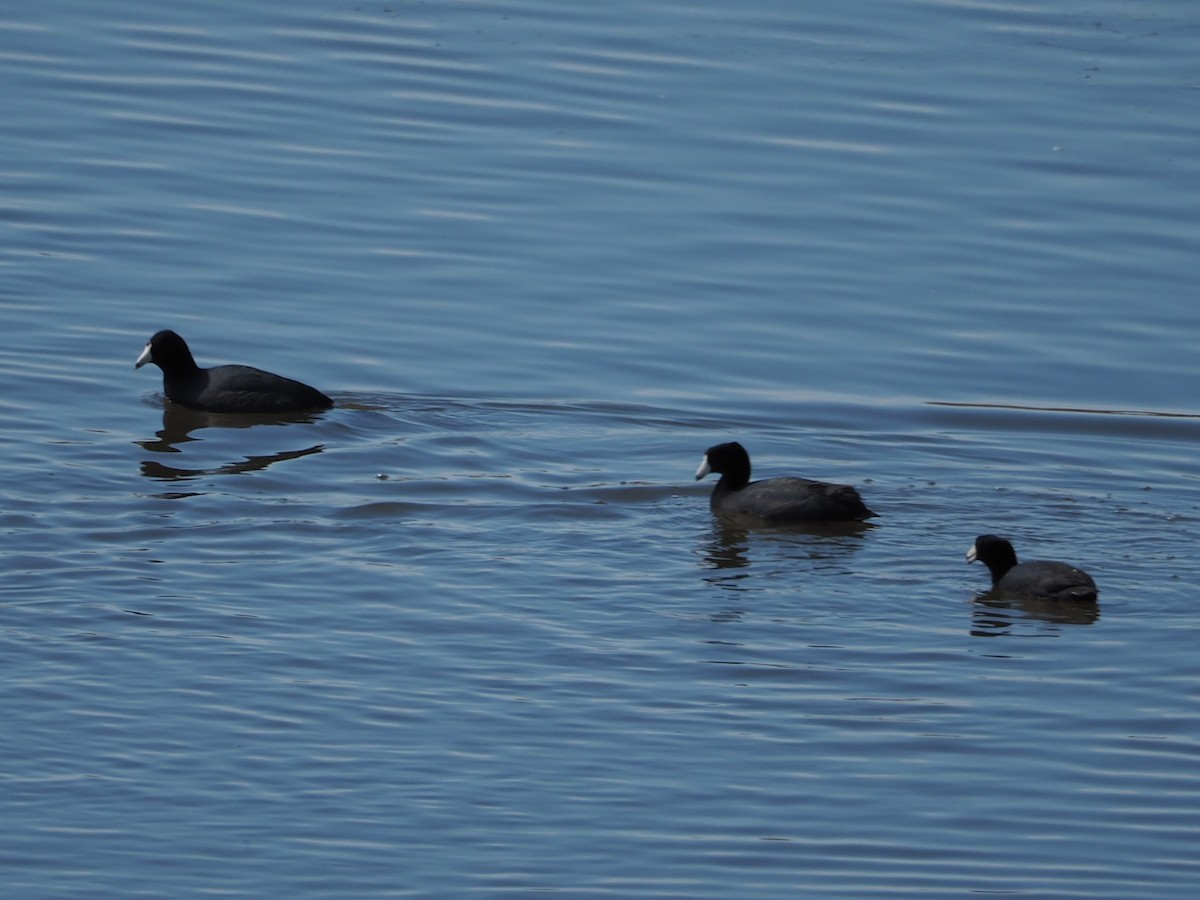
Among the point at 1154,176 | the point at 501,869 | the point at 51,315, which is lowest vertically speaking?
the point at 501,869

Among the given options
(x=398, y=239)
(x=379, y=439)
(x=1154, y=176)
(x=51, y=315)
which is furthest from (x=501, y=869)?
(x=1154, y=176)

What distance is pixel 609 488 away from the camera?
42.3ft

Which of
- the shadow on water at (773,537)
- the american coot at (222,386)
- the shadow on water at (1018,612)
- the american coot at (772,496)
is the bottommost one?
the shadow on water at (1018,612)

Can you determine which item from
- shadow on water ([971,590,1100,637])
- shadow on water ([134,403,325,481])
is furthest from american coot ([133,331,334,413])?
shadow on water ([971,590,1100,637])

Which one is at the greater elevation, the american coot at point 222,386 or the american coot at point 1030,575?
the american coot at point 222,386

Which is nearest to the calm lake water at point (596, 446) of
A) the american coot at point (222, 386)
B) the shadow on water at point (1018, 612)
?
the shadow on water at point (1018, 612)

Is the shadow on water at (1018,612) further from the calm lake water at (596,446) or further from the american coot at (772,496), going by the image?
the american coot at (772,496)

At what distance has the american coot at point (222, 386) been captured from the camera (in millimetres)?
14281

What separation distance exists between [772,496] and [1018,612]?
6.49ft

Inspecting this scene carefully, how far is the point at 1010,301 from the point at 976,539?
5.43 m

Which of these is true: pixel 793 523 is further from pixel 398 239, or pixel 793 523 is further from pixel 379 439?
pixel 398 239

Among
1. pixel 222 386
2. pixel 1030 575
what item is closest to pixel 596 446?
pixel 222 386

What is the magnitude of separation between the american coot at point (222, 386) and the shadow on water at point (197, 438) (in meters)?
0.07

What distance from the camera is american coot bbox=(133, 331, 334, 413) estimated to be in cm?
1428
